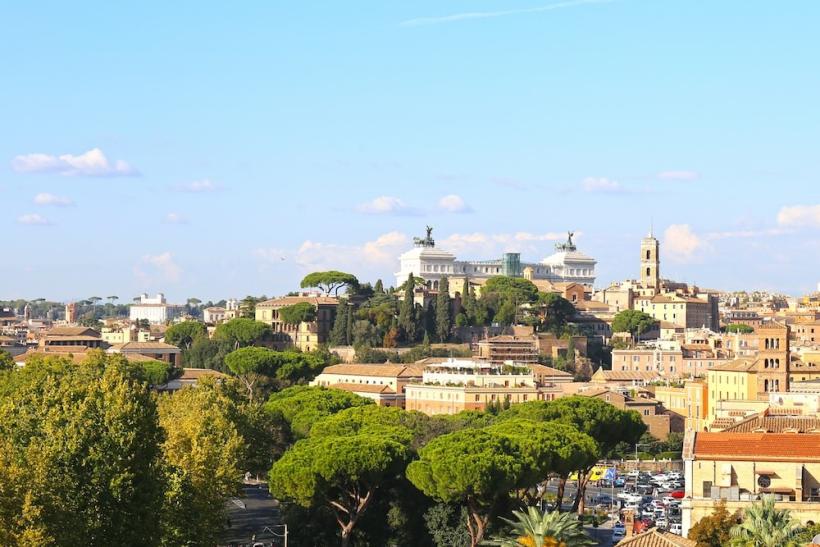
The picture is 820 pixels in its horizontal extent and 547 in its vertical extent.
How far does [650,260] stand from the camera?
637 feet

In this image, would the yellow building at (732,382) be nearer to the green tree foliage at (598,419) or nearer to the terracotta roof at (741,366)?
the terracotta roof at (741,366)

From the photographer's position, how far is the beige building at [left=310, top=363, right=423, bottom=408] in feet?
369

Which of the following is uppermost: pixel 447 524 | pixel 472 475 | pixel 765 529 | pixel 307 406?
pixel 307 406

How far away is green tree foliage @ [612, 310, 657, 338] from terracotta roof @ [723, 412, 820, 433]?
3964 inches

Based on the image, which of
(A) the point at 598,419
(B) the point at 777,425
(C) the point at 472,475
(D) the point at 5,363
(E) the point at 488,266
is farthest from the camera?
(E) the point at 488,266

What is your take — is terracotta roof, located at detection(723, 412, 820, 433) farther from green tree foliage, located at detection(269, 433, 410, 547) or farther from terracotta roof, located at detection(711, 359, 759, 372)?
terracotta roof, located at detection(711, 359, 759, 372)

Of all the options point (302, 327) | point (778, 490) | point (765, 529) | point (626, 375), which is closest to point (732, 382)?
point (626, 375)

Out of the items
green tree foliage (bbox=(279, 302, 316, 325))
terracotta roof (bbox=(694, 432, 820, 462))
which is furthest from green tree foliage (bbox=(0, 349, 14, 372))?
green tree foliage (bbox=(279, 302, 316, 325))

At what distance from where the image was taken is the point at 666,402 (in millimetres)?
110312

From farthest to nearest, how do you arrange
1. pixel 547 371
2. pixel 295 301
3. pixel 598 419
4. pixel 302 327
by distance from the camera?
pixel 295 301 < pixel 302 327 < pixel 547 371 < pixel 598 419

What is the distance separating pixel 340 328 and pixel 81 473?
100702mm

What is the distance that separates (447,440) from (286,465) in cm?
539

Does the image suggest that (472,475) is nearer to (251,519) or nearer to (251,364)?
(251,519)

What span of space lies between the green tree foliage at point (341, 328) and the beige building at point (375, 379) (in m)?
17.3
